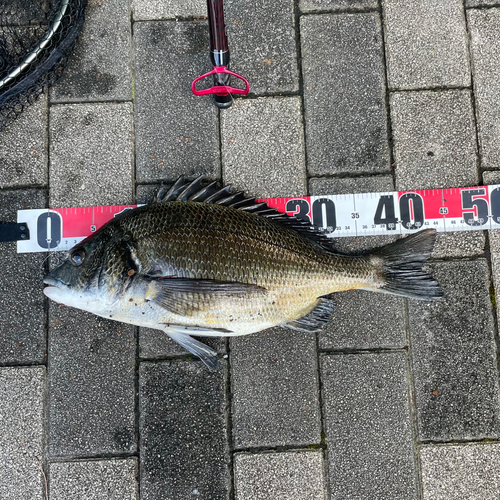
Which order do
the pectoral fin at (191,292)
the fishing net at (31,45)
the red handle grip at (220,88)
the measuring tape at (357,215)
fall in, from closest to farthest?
1. the pectoral fin at (191,292)
2. the red handle grip at (220,88)
3. the fishing net at (31,45)
4. the measuring tape at (357,215)

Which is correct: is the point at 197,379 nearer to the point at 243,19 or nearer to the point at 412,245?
the point at 412,245

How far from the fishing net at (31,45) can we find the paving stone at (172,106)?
0.56 meters

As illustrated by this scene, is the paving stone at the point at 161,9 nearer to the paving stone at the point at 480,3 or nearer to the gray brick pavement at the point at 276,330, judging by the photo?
the gray brick pavement at the point at 276,330

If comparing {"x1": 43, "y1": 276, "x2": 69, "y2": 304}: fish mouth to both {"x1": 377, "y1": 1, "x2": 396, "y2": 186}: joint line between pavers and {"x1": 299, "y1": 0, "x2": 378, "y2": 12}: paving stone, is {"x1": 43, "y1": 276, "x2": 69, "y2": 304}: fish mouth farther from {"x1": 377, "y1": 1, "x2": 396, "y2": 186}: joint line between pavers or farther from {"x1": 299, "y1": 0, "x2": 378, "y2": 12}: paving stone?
{"x1": 299, "y1": 0, "x2": 378, "y2": 12}: paving stone

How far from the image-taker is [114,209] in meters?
3.37

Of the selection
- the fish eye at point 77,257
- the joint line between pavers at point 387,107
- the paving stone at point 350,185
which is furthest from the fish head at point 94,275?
the joint line between pavers at point 387,107

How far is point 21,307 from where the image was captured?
11.0ft

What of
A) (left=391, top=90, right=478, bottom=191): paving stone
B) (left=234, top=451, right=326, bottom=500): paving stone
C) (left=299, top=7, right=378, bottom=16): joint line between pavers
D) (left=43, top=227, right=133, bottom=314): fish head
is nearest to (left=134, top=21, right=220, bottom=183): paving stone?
(left=43, top=227, right=133, bottom=314): fish head

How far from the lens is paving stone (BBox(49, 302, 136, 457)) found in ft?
10.8

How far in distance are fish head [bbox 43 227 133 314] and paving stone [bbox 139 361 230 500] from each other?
32.2 inches

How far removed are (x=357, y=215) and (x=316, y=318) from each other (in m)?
0.94

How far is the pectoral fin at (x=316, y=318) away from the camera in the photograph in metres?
3.11

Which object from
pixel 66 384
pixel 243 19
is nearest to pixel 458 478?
pixel 66 384

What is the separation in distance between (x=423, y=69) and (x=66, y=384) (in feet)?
13.1
